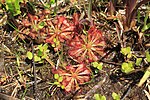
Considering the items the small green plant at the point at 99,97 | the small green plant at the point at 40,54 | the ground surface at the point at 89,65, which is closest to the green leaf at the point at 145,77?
the ground surface at the point at 89,65

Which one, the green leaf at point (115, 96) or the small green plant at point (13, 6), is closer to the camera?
the green leaf at point (115, 96)

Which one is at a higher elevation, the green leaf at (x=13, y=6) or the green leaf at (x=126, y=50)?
the green leaf at (x=13, y=6)

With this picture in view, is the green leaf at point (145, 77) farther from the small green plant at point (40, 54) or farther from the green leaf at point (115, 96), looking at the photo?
the small green plant at point (40, 54)

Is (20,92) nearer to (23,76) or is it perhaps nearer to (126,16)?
(23,76)

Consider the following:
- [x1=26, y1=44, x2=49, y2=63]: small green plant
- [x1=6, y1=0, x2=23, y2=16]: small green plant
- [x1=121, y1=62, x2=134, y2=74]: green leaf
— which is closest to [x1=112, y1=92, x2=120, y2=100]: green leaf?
[x1=121, y1=62, x2=134, y2=74]: green leaf

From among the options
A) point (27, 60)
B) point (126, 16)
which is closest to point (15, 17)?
point (27, 60)

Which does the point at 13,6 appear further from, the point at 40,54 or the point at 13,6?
the point at 40,54
